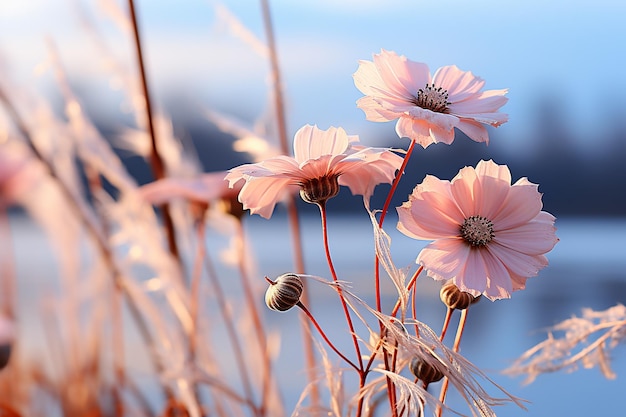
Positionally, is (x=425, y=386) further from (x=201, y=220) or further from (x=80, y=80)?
(x=80, y=80)

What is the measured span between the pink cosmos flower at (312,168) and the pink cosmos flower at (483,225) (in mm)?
12

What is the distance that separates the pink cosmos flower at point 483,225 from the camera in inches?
4.6

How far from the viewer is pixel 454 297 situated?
13 centimetres

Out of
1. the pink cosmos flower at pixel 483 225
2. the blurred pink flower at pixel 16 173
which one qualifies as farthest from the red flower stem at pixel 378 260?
the blurred pink flower at pixel 16 173

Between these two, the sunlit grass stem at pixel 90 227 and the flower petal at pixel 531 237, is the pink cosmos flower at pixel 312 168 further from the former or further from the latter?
the sunlit grass stem at pixel 90 227

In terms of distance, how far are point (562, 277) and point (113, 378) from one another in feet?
3.16

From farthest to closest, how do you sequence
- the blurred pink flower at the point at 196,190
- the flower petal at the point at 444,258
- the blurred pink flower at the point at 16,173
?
the blurred pink flower at the point at 16,173, the blurred pink flower at the point at 196,190, the flower petal at the point at 444,258

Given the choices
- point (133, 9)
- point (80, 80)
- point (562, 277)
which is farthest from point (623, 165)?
point (133, 9)

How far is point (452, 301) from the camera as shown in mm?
129

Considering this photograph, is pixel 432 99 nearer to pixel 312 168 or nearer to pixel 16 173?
pixel 312 168

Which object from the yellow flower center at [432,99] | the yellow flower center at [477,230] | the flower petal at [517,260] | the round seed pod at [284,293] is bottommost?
the round seed pod at [284,293]

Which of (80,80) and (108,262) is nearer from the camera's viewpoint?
(108,262)

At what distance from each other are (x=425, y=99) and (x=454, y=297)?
35 mm

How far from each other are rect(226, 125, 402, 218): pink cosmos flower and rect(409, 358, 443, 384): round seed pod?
1.3 inches
